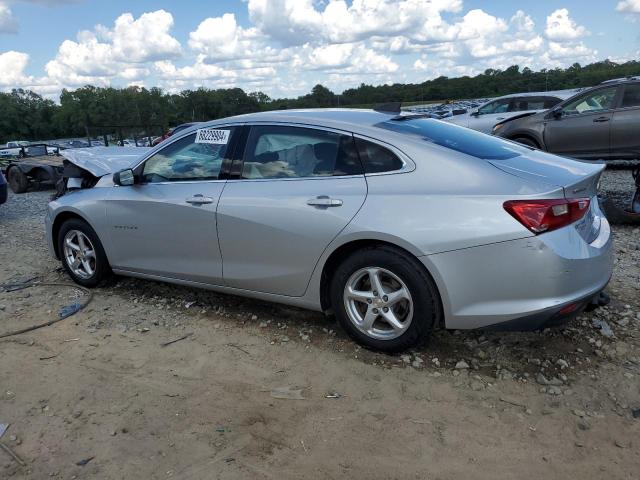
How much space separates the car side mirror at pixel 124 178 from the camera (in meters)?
4.64

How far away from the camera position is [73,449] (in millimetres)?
2805

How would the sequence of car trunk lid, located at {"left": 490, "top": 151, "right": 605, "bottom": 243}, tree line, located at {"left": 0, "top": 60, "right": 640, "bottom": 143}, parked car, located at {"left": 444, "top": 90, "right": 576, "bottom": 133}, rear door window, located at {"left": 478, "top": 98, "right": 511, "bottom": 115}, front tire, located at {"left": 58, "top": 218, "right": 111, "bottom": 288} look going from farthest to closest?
1. tree line, located at {"left": 0, "top": 60, "right": 640, "bottom": 143}
2. rear door window, located at {"left": 478, "top": 98, "right": 511, "bottom": 115}
3. parked car, located at {"left": 444, "top": 90, "right": 576, "bottom": 133}
4. front tire, located at {"left": 58, "top": 218, "right": 111, "bottom": 288}
5. car trunk lid, located at {"left": 490, "top": 151, "right": 605, "bottom": 243}

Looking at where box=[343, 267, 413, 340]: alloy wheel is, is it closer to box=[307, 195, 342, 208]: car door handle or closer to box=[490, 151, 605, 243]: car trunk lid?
box=[307, 195, 342, 208]: car door handle

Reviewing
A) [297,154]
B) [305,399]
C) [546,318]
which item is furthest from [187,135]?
[546,318]

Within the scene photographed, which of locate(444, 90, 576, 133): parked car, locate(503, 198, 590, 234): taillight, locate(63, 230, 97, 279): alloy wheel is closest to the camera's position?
locate(503, 198, 590, 234): taillight

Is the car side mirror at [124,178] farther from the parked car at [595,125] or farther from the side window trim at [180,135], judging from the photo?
the parked car at [595,125]

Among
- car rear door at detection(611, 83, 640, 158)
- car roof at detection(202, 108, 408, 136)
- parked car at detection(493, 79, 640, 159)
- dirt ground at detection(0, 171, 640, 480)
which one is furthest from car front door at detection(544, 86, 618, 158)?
car roof at detection(202, 108, 408, 136)

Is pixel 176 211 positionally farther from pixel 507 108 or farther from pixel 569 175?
pixel 507 108

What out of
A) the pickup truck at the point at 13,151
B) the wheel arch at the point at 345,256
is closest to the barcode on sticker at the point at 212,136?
the wheel arch at the point at 345,256

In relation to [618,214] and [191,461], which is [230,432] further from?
[618,214]

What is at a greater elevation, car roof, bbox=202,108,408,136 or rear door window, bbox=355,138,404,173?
car roof, bbox=202,108,408,136

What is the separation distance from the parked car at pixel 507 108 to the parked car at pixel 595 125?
11.9ft

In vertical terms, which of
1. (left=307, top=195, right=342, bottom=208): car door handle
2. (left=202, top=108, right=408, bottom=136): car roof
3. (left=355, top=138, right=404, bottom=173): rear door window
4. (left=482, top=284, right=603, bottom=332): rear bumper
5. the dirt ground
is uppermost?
(left=202, top=108, right=408, bottom=136): car roof

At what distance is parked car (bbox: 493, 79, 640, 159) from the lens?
905 cm
